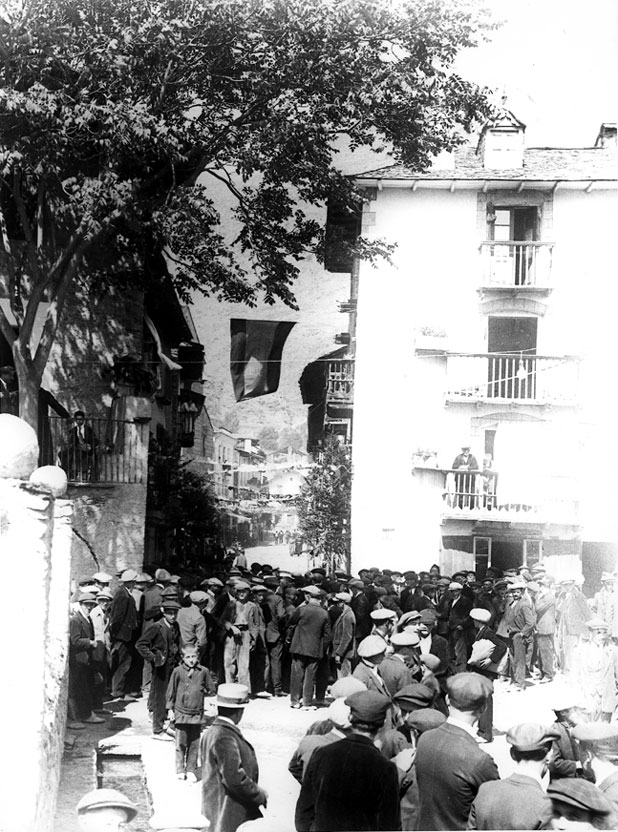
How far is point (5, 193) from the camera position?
6.16 m

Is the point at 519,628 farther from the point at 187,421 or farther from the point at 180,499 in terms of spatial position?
the point at 187,421

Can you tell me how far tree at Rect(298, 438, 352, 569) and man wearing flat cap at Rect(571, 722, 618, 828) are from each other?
1.90 meters

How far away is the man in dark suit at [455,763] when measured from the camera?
4.07 meters

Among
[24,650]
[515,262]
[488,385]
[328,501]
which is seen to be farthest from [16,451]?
[515,262]

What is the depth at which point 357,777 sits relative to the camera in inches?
156

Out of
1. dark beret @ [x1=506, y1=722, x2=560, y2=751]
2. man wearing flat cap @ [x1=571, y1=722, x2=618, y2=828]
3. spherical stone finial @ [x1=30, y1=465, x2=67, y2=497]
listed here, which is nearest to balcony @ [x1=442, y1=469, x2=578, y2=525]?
man wearing flat cap @ [x1=571, y1=722, x2=618, y2=828]

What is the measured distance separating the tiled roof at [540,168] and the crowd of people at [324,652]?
2.67 m

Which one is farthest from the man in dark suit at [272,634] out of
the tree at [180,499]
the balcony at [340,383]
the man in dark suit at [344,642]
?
the balcony at [340,383]

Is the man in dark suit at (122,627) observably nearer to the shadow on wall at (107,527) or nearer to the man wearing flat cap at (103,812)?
the shadow on wall at (107,527)

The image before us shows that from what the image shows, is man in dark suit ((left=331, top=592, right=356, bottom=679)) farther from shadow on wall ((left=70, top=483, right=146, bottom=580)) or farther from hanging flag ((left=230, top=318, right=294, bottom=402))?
hanging flag ((left=230, top=318, right=294, bottom=402))

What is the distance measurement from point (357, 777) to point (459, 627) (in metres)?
3.27

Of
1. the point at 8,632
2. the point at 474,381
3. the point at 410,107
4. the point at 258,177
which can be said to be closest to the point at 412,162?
the point at 410,107

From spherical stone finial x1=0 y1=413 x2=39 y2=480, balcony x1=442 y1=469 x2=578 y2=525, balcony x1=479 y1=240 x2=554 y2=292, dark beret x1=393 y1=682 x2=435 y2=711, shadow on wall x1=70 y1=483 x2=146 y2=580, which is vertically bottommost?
dark beret x1=393 y1=682 x2=435 y2=711

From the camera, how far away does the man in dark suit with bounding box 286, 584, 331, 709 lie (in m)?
6.72
